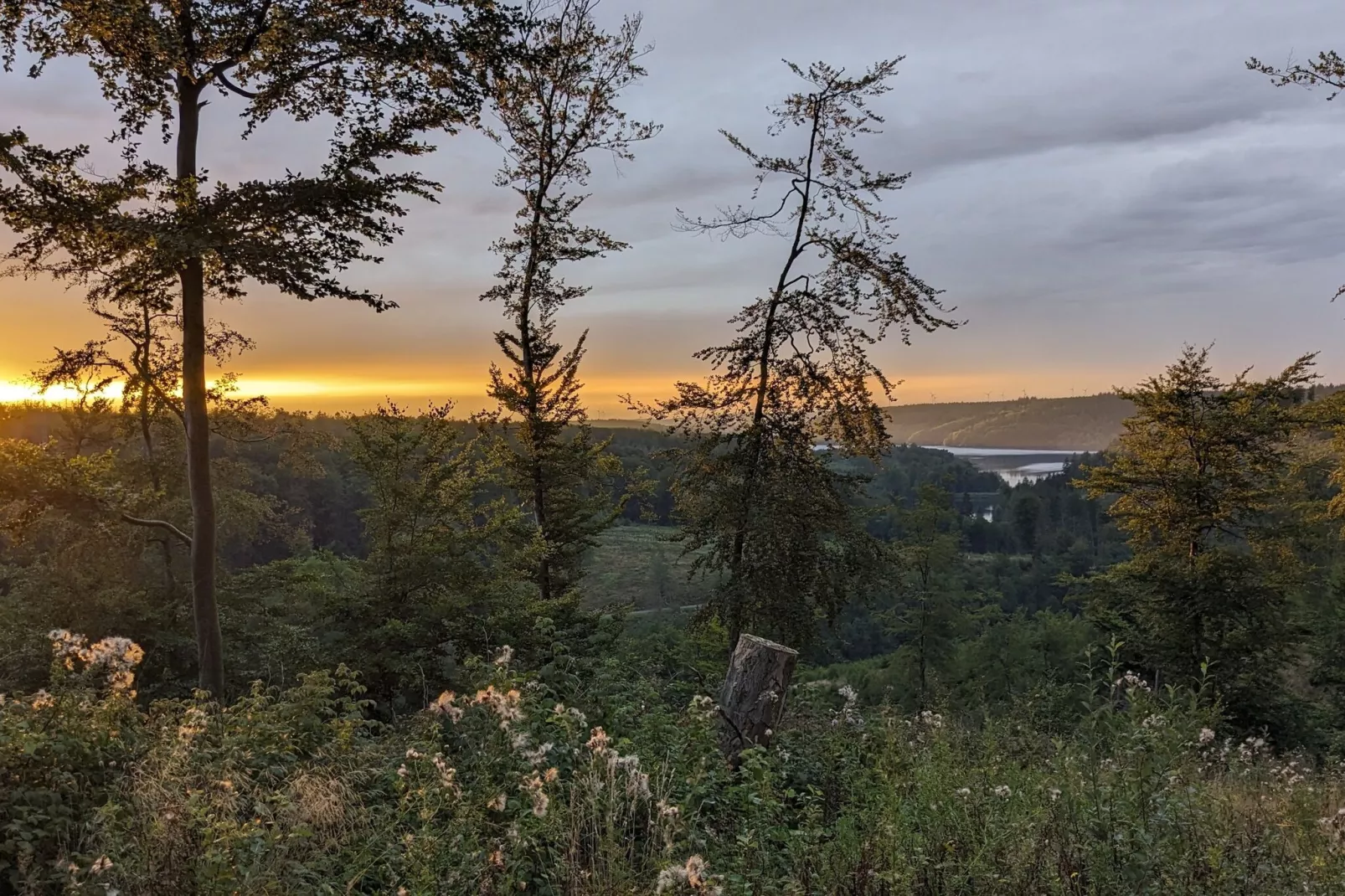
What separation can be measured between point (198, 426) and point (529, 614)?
18.6ft

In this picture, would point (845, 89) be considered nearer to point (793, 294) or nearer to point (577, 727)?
point (793, 294)

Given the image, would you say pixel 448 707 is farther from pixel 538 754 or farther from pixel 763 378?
pixel 763 378

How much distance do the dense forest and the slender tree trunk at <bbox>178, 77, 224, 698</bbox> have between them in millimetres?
49

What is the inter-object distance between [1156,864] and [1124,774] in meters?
0.88

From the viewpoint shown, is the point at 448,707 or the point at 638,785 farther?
the point at 448,707

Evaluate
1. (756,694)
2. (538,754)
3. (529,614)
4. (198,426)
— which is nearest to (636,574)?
(529,614)

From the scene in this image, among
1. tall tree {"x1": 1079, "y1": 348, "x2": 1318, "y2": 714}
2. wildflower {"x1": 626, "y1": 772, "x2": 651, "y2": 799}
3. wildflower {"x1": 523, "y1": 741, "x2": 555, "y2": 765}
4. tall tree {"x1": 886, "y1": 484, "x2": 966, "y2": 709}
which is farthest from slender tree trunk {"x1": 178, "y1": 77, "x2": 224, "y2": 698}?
tall tree {"x1": 886, "y1": 484, "x2": 966, "y2": 709}

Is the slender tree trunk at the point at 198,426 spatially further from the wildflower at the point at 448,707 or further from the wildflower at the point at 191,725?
the wildflower at the point at 448,707

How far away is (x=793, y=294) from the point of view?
12648mm

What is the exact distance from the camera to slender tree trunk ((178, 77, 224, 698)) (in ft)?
30.1

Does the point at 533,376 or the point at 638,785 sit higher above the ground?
the point at 533,376

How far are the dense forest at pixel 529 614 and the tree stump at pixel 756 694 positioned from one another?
0.03 metres

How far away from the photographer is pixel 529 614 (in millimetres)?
12555

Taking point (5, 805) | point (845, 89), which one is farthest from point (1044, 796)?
point (845, 89)
